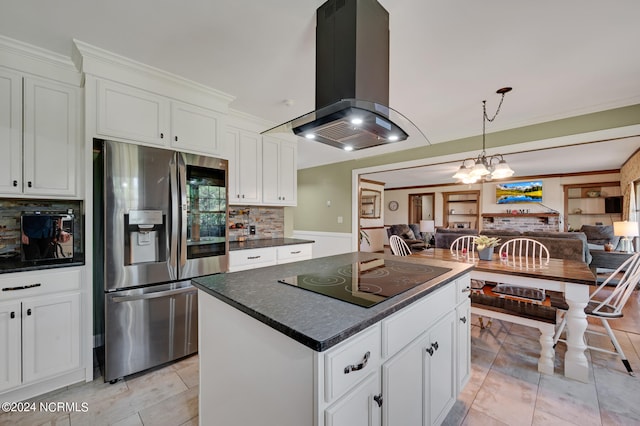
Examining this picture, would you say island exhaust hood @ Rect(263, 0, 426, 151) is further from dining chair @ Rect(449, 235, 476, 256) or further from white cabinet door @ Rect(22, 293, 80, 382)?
dining chair @ Rect(449, 235, 476, 256)

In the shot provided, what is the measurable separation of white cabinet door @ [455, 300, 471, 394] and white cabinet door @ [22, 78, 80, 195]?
2.95 meters

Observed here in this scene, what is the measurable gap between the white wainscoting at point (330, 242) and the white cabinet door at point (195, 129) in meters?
3.05

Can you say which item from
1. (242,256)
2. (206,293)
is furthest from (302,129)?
(242,256)

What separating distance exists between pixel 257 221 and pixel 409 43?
2716mm

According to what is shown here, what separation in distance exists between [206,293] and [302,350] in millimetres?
736

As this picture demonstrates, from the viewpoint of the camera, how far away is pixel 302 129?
1.49 metres

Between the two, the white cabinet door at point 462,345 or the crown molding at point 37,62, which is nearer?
the white cabinet door at point 462,345

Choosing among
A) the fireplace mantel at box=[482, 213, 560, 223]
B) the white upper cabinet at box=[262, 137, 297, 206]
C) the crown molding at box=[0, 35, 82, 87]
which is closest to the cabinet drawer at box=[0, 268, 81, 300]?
the crown molding at box=[0, 35, 82, 87]

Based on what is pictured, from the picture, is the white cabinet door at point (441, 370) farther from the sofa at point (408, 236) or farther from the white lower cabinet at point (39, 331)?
the sofa at point (408, 236)

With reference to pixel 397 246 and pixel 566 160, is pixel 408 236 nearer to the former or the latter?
pixel 566 160

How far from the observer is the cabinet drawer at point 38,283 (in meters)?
1.70

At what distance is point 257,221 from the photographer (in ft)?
12.1

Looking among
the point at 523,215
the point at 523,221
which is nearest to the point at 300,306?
the point at 523,215

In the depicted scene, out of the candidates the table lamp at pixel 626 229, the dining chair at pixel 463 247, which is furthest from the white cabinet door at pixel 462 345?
the table lamp at pixel 626 229
